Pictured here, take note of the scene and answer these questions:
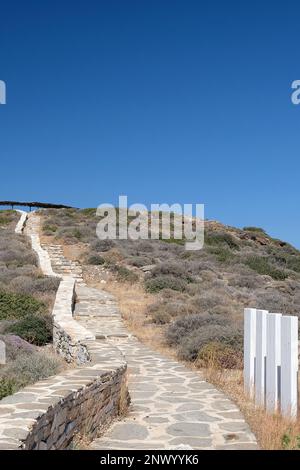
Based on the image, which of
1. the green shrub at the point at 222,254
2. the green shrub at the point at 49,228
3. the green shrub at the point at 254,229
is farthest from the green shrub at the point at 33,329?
the green shrub at the point at 254,229

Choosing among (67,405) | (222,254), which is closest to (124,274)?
(222,254)

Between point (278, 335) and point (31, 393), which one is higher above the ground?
point (278, 335)

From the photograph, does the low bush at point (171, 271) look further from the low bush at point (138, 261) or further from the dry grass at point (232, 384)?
the dry grass at point (232, 384)

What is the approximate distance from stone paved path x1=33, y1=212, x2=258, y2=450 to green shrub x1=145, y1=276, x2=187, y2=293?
25.3ft

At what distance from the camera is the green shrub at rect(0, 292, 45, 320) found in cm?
1452

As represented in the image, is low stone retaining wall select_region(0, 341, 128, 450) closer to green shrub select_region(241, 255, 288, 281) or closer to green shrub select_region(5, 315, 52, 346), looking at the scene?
green shrub select_region(5, 315, 52, 346)

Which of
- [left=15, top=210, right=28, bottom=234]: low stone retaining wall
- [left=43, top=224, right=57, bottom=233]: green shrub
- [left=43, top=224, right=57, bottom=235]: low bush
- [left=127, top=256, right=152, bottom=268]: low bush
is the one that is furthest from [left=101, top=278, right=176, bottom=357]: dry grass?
[left=15, top=210, right=28, bottom=234]: low stone retaining wall

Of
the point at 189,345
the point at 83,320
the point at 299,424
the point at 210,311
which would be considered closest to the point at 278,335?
the point at 299,424

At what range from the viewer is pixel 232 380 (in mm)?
9133

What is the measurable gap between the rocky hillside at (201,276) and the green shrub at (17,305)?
12.1 ft

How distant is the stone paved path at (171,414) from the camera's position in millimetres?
5809

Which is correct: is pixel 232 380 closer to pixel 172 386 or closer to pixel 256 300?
pixel 172 386

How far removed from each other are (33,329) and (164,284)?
8.12 meters
